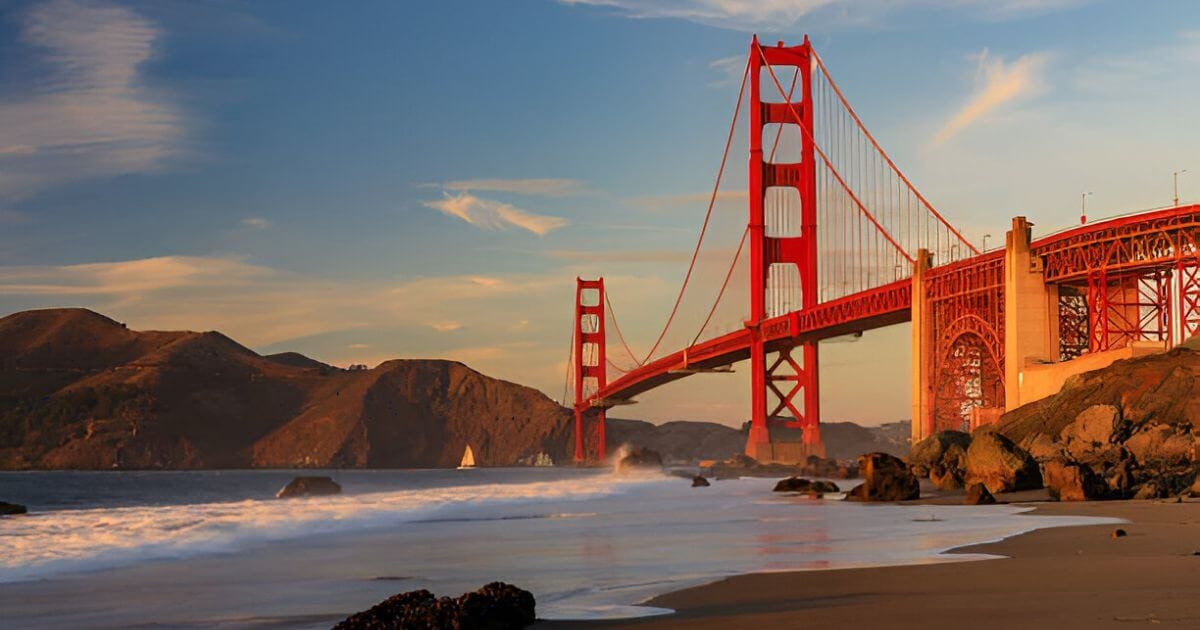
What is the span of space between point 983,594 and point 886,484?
22.0 metres

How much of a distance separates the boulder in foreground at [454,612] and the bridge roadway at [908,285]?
45.1 m

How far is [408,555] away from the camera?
18.3 m

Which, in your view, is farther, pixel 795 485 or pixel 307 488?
pixel 307 488

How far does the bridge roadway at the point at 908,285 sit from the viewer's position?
5028cm

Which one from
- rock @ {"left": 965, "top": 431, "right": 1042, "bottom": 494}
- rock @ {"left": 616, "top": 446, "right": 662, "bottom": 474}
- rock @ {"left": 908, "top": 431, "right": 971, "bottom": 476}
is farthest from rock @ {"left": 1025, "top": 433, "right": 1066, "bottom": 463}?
rock @ {"left": 616, "top": 446, "right": 662, "bottom": 474}

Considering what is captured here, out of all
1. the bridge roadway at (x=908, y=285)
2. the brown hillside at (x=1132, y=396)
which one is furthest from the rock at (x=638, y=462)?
the brown hillside at (x=1132, y=396)

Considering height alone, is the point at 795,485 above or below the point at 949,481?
below

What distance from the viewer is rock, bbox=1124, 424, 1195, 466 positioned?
1271 inches

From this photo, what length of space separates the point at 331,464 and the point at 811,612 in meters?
171

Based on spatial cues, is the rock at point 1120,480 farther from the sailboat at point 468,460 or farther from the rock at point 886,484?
the sailboat at point 468,460

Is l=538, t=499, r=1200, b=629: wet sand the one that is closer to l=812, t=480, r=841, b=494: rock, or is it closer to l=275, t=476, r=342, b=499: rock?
l=812, t=480, r=841, b=494: rock

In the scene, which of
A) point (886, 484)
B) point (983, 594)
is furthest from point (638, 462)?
point (983, 594)

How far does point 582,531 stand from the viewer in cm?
2298

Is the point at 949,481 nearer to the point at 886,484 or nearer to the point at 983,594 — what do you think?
the point at 886,484
